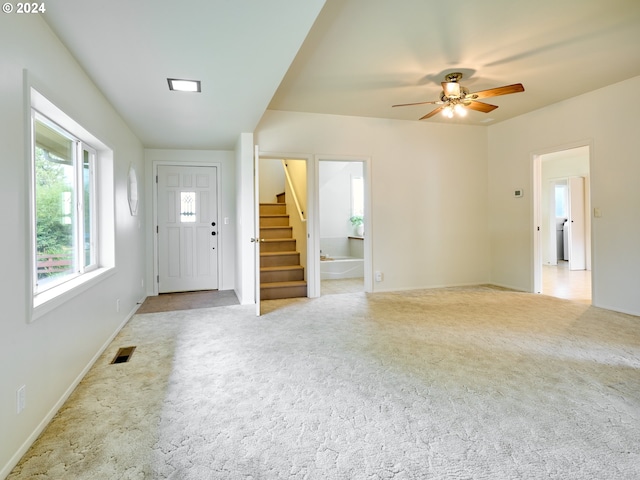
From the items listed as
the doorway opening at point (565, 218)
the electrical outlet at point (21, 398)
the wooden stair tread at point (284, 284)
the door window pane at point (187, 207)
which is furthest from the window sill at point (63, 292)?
the doorway opening at point (565, 218)

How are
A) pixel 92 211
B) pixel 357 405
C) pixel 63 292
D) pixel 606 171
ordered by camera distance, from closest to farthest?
1. pixel 357 405
2. pixel 63 292
3. pixel 92 211
4. pixel 606 171

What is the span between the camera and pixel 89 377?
244 centimetres

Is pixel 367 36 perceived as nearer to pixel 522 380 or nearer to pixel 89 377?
pixel 522 380

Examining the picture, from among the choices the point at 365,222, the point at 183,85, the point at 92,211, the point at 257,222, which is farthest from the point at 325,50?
the point at 365,222

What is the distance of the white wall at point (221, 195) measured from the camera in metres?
5.25

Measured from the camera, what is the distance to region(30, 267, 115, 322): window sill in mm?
1856

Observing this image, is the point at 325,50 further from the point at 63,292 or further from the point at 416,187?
the point at 416,187

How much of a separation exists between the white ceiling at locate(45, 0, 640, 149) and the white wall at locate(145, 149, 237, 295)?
886mm

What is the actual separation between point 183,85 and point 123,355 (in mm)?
2263

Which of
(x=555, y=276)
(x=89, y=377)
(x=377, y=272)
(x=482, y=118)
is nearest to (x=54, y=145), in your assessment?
(x=89, y=377)

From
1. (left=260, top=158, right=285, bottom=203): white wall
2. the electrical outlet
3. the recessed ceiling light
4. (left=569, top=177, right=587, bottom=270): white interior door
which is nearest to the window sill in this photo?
the electrical outlet

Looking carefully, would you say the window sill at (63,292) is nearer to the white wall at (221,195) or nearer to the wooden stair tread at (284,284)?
the wooden stair tread at (284,284)

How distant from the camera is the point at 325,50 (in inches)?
120

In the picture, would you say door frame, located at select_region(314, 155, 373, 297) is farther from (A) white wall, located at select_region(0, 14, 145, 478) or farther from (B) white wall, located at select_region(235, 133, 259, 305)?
(A) white wall, located at select_region(0, 14, 145, 478)
